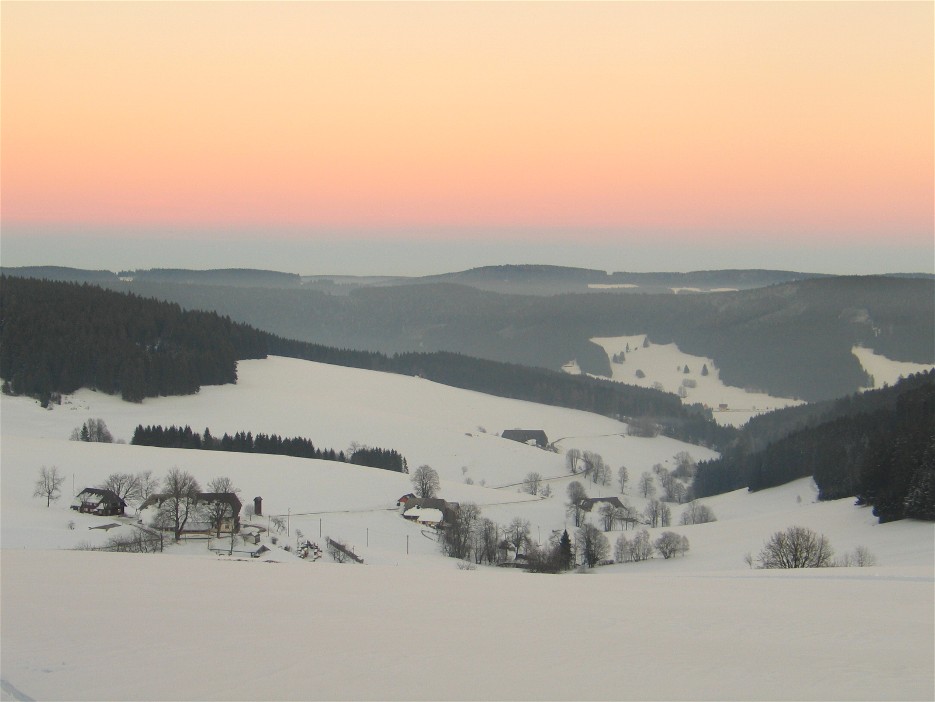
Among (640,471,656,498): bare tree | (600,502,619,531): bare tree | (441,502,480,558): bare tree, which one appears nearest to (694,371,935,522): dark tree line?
(640,471,656,498): bare tree

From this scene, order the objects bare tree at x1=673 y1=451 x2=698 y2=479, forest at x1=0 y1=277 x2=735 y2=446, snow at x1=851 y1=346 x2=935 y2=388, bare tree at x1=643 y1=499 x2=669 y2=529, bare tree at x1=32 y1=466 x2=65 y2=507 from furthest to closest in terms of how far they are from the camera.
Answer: snow at x1=851 y1=346 x2=935 y2=388 → bare tree at x1=673 y1=451 x2=698 y2=479 → forest at x1=0 y1=277 x2=735 y2=446 → bare tree at x1=643 y1=499 x2=669 y2=529 → bare tree at x1=32 y1=466 x2=65 y2=507

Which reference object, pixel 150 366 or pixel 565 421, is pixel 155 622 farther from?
pixel 565 421

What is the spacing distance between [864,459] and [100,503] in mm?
43141

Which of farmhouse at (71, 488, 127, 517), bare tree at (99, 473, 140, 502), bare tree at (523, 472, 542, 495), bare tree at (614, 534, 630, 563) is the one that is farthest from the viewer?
bare tree at (523, 472, 542, 495)

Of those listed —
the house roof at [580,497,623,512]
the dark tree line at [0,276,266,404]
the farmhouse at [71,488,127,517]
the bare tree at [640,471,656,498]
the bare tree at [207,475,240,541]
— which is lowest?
the bare tree at [640,471,656,498]

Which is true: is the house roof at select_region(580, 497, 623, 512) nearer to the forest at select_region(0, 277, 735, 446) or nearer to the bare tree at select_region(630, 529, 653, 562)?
the bare tree at select_region(630, 529, 653, 562)

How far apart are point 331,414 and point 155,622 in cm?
7943

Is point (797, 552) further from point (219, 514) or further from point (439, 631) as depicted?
point (219, 514)

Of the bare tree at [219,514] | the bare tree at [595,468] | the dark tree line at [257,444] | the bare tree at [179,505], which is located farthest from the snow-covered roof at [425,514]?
the bare tree at [595,468]

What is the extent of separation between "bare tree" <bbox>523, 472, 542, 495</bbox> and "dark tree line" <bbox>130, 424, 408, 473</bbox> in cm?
1159

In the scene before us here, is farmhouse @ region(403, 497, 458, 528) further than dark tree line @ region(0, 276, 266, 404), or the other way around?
dark tree line @ region(0, 276, 266, 404)

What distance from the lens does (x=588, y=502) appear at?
66875mm

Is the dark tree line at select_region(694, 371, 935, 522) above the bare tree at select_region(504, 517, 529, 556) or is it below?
above

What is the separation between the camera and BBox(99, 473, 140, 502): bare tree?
46781mm
